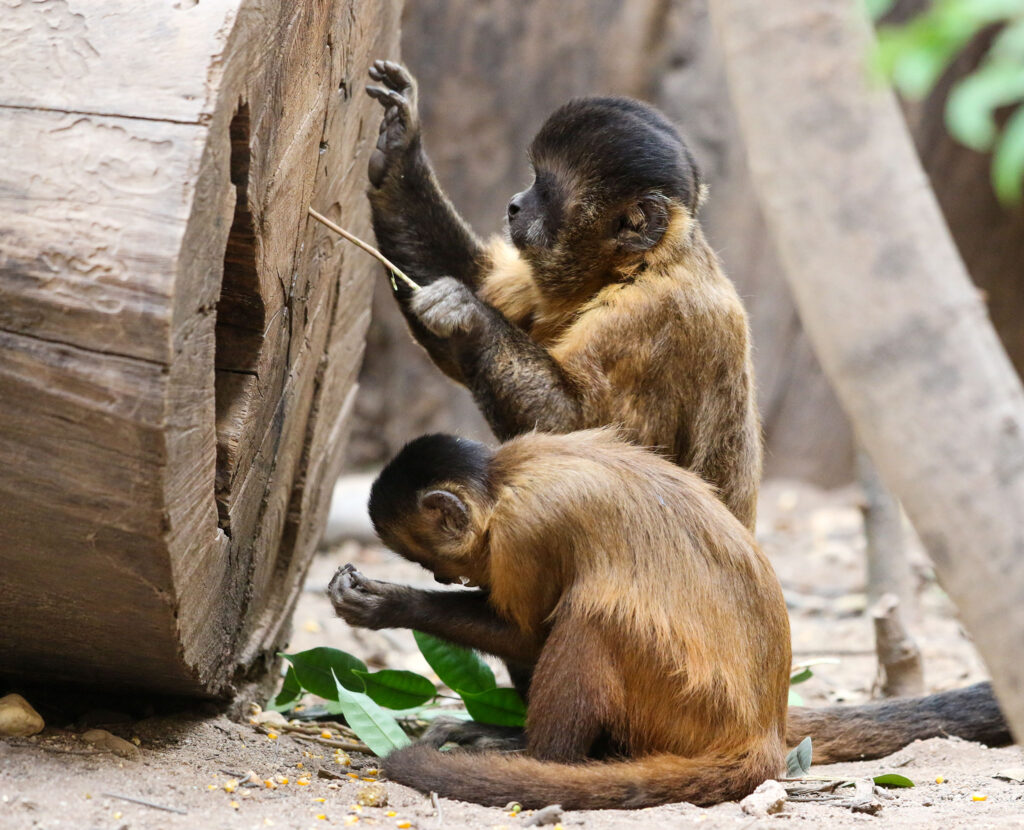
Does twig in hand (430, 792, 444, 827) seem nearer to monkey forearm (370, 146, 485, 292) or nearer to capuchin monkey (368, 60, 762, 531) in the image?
capuchin monkey (368, 60, 762, 531)

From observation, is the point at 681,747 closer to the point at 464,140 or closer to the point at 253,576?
the point at 253,576

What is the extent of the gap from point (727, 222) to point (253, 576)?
7448 millimetres

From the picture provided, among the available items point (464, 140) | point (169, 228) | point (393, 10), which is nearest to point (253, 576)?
point (169, 228)

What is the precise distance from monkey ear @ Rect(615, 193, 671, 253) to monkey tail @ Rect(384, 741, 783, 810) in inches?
74.4

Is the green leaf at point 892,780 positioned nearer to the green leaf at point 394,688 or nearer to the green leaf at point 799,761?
the green leaf at point 799,761

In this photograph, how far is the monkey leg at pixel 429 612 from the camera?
3824 millimetres

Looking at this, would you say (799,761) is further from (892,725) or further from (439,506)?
(439,506)

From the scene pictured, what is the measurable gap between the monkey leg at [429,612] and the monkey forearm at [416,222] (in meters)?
1.35

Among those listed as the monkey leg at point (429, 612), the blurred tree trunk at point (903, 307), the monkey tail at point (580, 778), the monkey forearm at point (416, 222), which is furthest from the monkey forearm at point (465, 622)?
the blurred tree trunk at point (903, 307)

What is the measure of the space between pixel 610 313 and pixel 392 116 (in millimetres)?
→ 1158

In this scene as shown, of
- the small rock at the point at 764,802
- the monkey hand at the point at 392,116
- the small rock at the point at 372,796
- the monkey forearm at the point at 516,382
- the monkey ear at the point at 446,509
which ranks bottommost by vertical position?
the small rock at the point at 372,796

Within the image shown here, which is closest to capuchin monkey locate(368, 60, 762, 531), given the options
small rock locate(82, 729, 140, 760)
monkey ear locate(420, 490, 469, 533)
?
monkey ear locate(420, 490, 469, 533)

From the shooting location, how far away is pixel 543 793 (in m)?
3.31

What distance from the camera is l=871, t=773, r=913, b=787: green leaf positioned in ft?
12.7
